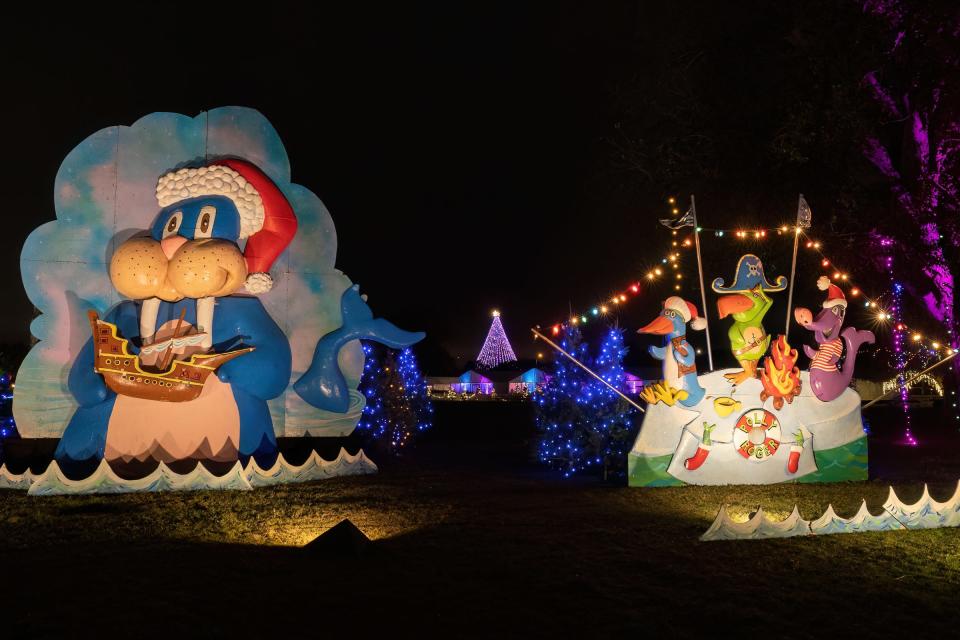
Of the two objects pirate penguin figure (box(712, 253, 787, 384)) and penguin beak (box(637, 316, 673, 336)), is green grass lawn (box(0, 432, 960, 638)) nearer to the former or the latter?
pirate penguin figure (box(712, 253, 787, 384))

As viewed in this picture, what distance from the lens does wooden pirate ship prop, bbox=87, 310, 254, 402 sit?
1153 centimetres

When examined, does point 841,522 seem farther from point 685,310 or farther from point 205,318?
point 205,318

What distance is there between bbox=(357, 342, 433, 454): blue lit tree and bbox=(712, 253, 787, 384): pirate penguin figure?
330 inches

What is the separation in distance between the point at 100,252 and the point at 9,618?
8047 millimetres

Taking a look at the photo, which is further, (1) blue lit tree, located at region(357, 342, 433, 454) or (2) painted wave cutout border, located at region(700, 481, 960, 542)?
(1) blue lit tree, located at region(357, 342, 433, 454)

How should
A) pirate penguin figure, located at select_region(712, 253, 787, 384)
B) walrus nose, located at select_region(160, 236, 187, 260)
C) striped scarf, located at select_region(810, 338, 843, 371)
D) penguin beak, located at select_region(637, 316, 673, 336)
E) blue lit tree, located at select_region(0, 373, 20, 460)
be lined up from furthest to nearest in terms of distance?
blue lit tree, located at select_region(0, 373, 20, 460) → striped scarf, located at select_region(810, 338, 843, 371) → pirate penguin figure, located at select_region(712, 253, 787, 384) → penguin beak, located at select_region(637, 316, 673, 336) → walrus nose, located at select_region(160, 236, 187, 260)

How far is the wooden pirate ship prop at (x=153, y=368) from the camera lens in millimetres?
11531

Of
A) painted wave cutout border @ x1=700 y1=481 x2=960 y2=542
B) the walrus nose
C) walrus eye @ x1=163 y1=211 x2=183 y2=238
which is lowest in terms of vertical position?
painted wave cutout border @ x1=700 y1=481 x2=960 y2=542

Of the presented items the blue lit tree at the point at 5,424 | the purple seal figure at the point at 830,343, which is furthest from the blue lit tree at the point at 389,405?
the purple seal figure at the point at 830,343

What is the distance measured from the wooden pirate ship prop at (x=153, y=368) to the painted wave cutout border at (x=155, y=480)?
3.56ft

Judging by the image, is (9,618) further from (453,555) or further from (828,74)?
(828,74)

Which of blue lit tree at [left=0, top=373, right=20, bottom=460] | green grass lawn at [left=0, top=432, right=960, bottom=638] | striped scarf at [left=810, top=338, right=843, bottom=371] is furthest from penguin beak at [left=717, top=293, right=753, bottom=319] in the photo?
blue lit tree at [left=0, top=373, right=20, bottom=460]

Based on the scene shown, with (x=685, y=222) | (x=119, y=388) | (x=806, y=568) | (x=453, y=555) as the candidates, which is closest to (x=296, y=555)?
(x=453, y=555)

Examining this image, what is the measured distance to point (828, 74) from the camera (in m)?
16.8
